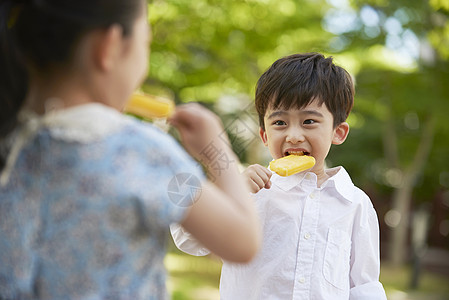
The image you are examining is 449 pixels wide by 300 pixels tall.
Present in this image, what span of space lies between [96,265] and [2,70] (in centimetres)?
43

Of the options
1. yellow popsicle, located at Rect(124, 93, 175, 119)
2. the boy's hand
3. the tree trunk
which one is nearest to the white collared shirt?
the boy's hand

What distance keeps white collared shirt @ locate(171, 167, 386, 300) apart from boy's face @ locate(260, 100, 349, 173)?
12 cm

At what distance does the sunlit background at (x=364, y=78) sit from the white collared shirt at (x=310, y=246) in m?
4.23

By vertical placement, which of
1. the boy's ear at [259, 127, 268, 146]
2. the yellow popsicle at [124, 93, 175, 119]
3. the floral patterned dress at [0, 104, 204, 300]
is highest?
the boy's ear at [259, 127, 268, 146]

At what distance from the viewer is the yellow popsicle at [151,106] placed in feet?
4.12

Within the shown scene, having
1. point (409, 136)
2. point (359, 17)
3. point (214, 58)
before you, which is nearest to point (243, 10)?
point (214, 58)

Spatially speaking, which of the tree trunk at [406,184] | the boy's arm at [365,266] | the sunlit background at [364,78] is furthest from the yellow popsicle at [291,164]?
the tree trunk at [406,184]

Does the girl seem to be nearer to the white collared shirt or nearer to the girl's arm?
the girl's arm

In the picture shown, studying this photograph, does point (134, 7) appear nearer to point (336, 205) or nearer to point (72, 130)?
point (72, 130)

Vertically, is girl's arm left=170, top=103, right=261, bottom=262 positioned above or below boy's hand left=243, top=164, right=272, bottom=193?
below

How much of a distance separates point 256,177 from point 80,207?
37.8 inches

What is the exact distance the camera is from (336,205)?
2.15 m

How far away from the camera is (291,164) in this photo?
1.98m

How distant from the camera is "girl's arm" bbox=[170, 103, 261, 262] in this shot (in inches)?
41.8
